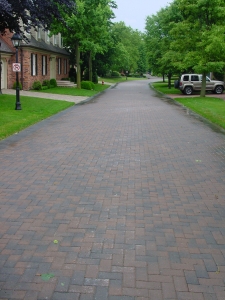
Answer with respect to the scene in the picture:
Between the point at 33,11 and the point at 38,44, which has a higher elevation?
the point at 38,44

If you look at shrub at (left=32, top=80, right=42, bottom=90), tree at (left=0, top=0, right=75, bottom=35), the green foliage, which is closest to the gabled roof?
shrub at (left=32, top=80, right=42, bottom=90)

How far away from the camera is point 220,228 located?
532cm

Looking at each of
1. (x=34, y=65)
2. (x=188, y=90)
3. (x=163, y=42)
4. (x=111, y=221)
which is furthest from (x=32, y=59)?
(x=111, y=221)

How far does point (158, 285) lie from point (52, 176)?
14.6 feet

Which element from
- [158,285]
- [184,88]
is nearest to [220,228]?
[158,285]

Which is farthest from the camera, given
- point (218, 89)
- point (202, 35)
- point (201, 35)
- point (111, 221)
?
point (218, 89)

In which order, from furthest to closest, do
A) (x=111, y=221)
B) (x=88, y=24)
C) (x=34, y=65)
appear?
(x=34, y=65) → (x=88, y=24) → (x=111, y=221)

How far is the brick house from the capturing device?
111 ft

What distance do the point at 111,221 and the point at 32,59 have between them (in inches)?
1316

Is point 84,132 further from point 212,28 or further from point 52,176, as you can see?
point 212,28

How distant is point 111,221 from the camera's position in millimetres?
5523

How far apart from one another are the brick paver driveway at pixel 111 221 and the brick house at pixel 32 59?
21.2 meters

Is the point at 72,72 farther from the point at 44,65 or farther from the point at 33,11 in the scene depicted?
the point at 33,11

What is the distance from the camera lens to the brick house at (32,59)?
33812 millimetres
